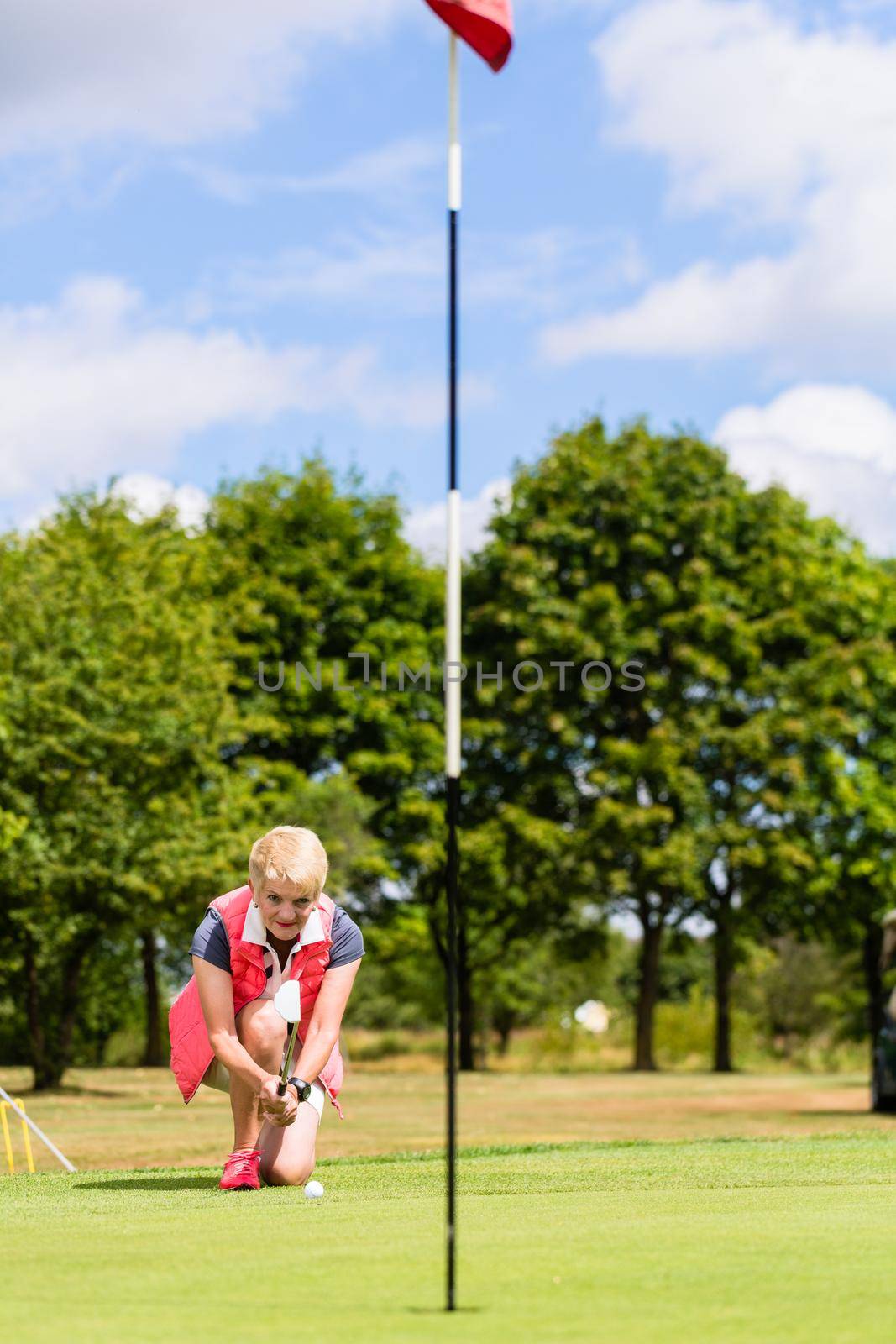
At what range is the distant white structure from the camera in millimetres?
56719

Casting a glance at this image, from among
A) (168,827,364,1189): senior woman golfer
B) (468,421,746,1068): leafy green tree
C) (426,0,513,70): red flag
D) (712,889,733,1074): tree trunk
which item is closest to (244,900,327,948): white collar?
(168,827,364,1189): senior woman golfer

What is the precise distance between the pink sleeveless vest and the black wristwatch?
345 millimetres

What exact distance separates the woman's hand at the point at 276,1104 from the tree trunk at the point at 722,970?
37695 millimetres

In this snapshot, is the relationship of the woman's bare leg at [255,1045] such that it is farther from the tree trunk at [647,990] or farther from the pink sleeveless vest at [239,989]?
the tree trunk at [647,990]

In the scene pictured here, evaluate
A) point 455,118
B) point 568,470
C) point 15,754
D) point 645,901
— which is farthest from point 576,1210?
point 568,470

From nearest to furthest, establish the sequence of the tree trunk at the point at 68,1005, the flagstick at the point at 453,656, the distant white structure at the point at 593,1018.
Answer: the flagstick at the point at 453,656 < the tree trunk at the point at 68,1005 < the distant white structure at the point at 593,1018

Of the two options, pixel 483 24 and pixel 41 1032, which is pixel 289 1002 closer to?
pixel 483 24

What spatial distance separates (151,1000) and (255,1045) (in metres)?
37.7

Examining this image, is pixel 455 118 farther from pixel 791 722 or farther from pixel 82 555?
pixel 791 722

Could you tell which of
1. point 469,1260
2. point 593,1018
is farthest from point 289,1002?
point 593,1018

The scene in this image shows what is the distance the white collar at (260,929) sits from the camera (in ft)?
30.7

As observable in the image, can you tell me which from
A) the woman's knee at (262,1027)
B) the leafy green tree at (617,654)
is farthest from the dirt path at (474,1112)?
the woman's knee at (262,1027)

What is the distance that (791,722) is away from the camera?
146 feet

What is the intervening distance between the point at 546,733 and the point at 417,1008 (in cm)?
2796
